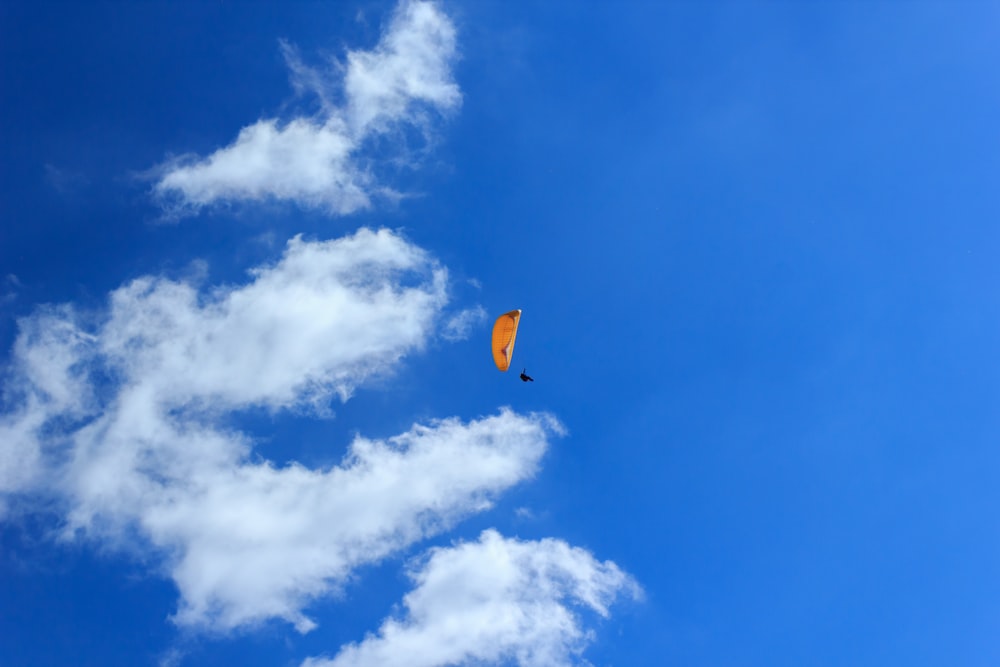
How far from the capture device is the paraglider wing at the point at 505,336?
76875 mm

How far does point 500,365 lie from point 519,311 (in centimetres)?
796

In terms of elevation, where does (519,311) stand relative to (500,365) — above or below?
above

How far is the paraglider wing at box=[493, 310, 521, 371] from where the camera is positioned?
252 ft

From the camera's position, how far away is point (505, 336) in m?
77.2

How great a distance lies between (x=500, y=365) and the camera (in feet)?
250

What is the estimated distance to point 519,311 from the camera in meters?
77.0
